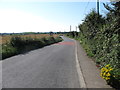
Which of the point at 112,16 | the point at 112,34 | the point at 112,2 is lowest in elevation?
the point at 112,34

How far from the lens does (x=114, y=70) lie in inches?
215

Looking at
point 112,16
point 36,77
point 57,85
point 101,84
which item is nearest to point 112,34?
point 112,16

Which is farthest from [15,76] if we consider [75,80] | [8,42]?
[8,42]

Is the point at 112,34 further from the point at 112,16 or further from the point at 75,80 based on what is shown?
the point at 75,80

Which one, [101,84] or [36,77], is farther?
[36,77]

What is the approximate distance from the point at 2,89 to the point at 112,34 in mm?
5056

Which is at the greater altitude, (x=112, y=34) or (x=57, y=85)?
(x=112, y=34)

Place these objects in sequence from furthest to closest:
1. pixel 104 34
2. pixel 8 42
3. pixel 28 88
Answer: pixel 8 42, pixel 104 34, pixel 28 88

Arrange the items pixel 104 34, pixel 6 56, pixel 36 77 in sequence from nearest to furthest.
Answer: pixel 36 77 < pixel 104 34 < pixel 6 56

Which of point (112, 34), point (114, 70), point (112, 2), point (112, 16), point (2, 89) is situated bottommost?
point (2, 89)

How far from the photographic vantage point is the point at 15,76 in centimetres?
627

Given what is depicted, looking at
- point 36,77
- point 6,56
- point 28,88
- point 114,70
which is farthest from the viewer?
point 6,56

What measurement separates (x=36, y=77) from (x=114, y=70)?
3.20m

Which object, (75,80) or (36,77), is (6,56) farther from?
(75,80)
